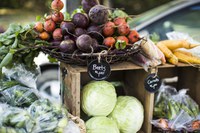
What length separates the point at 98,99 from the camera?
4.90 feet

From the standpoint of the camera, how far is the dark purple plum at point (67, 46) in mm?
1376

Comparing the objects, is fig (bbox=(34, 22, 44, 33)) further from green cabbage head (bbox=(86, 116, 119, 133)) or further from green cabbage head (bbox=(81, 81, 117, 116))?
green cabbage head (bbox=(86, 116, 119, 133))

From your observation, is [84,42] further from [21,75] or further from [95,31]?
[21,75]

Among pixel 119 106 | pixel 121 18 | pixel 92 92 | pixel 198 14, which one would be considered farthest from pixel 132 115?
pixel 198 14

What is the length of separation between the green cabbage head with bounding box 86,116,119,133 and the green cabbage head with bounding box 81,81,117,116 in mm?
40

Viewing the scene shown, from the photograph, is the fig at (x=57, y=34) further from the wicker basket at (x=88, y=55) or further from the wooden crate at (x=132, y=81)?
the wooden crate at (x=132, y=81)

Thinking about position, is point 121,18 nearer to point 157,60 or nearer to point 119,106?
point 157,60

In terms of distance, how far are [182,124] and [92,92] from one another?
1.82ft

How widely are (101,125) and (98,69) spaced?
0.91 feet

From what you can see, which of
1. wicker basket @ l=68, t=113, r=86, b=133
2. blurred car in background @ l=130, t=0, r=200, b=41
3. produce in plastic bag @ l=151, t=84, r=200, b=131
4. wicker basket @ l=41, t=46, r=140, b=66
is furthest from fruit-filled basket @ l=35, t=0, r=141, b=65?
blurred car in background @ l=130, t=0, r=200, b=41

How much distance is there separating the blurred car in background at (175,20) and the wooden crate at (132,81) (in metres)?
1.47

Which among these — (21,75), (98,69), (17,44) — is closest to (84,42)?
(98,69)

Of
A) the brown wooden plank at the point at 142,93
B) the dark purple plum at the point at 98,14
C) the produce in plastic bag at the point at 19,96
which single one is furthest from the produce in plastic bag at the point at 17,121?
the brown wooden plank at the point at 142,93

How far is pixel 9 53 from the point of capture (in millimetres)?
1470
